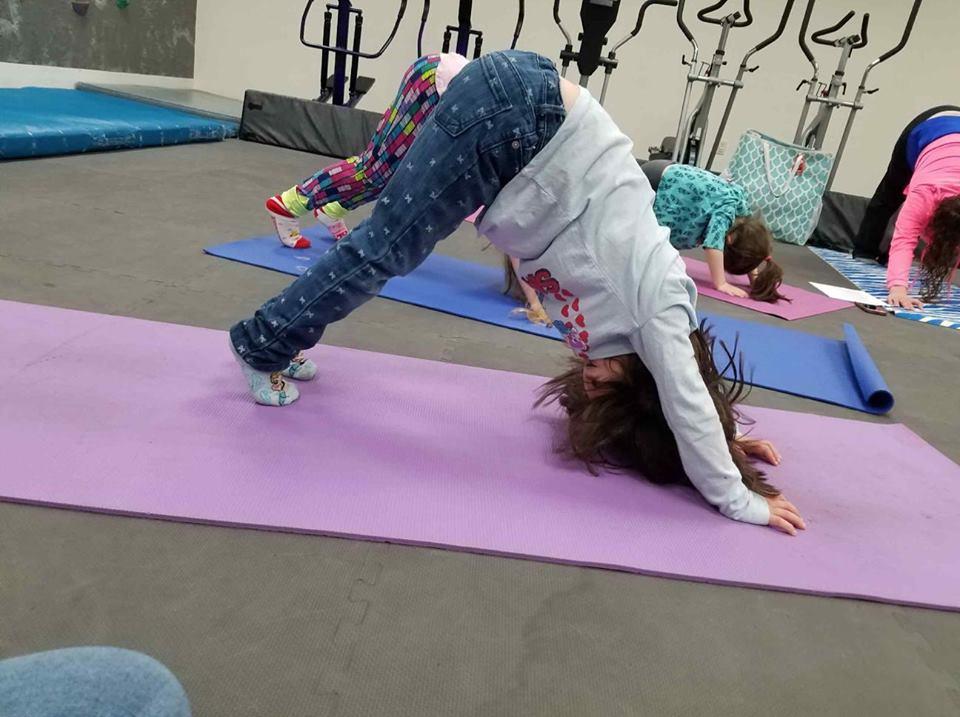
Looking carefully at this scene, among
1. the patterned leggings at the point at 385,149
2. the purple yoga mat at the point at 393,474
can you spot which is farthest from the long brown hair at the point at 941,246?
the patterned leggings at the point at 385,149

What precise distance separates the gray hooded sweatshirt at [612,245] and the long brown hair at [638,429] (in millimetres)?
123

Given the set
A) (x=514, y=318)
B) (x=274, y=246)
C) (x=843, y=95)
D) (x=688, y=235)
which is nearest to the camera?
(x=514, y=318)

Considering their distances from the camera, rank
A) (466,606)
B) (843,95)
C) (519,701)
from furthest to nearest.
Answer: (843,95), (466,606), (519,701)

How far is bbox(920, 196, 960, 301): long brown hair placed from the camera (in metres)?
3.58

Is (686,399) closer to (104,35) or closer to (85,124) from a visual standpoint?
(85,124)

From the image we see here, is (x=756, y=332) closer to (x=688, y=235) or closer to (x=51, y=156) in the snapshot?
(x=688, y=235)

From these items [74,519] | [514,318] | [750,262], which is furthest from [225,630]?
[750,262]

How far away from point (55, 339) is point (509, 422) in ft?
3.77

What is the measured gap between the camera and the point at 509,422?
1854 mm

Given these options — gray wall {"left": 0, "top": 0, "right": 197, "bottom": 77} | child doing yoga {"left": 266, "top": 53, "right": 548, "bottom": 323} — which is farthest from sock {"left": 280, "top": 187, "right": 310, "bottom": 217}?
gray wall {"left": 0, "top": 0, "right": 197, "bottom": 77}

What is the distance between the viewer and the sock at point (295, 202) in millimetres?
2887

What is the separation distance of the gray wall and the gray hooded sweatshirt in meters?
5.42

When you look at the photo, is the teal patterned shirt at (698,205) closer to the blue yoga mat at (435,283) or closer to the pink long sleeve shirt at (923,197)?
the blue yoga mat at (435,283)

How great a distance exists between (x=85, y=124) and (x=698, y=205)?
3.54 metres
